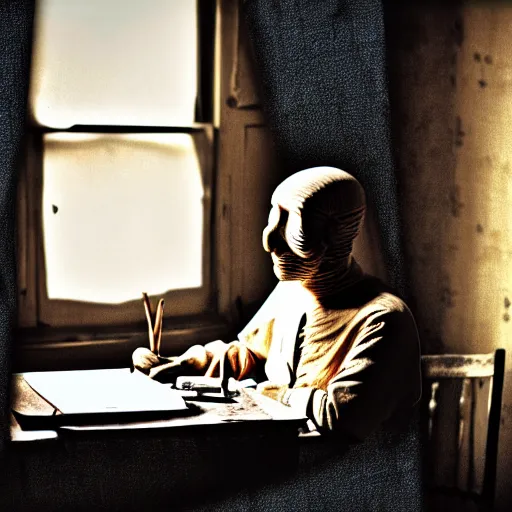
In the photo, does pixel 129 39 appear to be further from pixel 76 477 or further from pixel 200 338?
pixel 76 477

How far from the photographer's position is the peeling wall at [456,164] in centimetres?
237

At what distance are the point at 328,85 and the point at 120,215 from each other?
0.55 metres

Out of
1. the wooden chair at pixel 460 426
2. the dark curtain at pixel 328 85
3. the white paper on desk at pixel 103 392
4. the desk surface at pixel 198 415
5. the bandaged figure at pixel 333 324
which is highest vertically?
the dark curtain at pixel 328 85

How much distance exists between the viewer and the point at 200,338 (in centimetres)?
235

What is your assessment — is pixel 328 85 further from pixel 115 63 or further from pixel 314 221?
pixel 115 63

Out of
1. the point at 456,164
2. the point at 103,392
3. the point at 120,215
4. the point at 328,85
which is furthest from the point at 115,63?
the point at 456,164

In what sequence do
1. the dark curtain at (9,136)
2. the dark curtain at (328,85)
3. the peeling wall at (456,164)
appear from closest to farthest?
the dark curtain at (9,136) → the dark curtain at (328,85) → the peeling wall at (456,164)

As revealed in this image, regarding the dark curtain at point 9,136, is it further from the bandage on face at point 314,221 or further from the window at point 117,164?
the bandage on face at point 314,221

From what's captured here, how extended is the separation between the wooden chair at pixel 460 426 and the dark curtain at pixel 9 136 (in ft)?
3.30

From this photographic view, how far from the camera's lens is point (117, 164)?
225cm

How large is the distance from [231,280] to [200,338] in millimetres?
155

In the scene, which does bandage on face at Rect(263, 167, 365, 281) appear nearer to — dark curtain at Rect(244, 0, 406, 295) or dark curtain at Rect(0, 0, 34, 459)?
dark curtain at Rect(244, 0, 406, 295)

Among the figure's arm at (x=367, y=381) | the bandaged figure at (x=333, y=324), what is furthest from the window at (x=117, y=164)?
the figure's arm at (x=367, y=381)

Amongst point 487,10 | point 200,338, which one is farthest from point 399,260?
point 487,10
